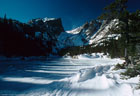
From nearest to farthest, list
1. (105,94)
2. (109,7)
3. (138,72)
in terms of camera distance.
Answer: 1. (138,72)
2. (105,94)
3. (109,7)

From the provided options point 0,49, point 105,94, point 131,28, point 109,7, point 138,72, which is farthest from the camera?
point 0,49

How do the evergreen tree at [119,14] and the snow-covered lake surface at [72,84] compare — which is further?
the evergreen tree at [119,14]

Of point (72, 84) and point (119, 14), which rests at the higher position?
point (119, 14)

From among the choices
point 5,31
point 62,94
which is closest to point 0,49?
point 5,31

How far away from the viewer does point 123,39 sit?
9977 millimetres

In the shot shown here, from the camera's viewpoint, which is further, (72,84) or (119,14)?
(119,14)

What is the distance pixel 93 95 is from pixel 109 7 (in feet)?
33.9

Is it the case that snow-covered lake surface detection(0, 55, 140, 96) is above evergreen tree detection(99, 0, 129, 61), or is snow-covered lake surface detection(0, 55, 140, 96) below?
below

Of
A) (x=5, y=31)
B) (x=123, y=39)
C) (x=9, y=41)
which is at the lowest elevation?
(x=123, y=39)

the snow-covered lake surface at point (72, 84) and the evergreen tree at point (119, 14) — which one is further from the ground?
the evergreen tree at point (119, 14)

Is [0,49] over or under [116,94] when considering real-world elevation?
over

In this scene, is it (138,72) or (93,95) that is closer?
(138,72)

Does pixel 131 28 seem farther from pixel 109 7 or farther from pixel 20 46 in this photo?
pixel 20 46

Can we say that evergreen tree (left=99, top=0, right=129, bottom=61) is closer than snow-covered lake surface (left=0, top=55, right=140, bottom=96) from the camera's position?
No
